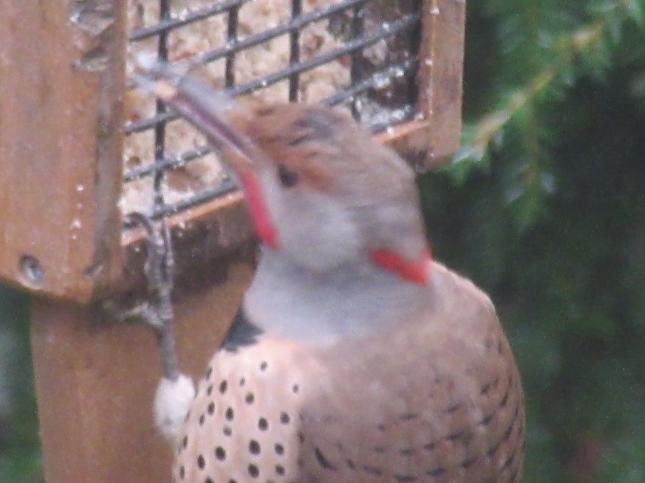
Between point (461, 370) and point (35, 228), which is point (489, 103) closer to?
point (461, 370)

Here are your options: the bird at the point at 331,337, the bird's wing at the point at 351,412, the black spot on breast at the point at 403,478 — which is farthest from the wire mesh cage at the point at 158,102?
the black spot on breast at the point at 403,478

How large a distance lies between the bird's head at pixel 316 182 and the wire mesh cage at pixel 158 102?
0.47 feet

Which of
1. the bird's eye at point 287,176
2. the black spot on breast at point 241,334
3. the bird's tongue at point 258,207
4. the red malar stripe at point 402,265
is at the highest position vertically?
the bird's eye at point 287,176

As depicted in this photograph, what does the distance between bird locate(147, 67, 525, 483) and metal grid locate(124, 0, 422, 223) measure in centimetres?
13

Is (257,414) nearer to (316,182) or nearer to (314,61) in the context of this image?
(316,182)

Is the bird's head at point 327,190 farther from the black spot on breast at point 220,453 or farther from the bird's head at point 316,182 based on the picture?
the black spot on breast at point 220,453

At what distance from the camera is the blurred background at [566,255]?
2914 mm

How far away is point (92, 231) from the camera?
91.2 inches

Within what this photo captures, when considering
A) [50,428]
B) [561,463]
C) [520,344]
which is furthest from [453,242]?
[50,428]

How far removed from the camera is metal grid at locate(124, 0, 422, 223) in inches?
98.3

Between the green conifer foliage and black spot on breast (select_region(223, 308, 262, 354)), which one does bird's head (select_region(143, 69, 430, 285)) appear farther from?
the green conifer foliage

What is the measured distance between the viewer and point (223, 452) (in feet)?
7.81

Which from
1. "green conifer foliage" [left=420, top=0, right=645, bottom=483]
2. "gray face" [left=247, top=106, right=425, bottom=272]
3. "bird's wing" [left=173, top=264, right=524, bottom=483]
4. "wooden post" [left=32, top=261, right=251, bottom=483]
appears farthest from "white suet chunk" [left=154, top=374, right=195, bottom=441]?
"green conifer foliage" [left=420, top=0, right=645, bottom=483]

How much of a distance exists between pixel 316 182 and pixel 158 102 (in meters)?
0.34
